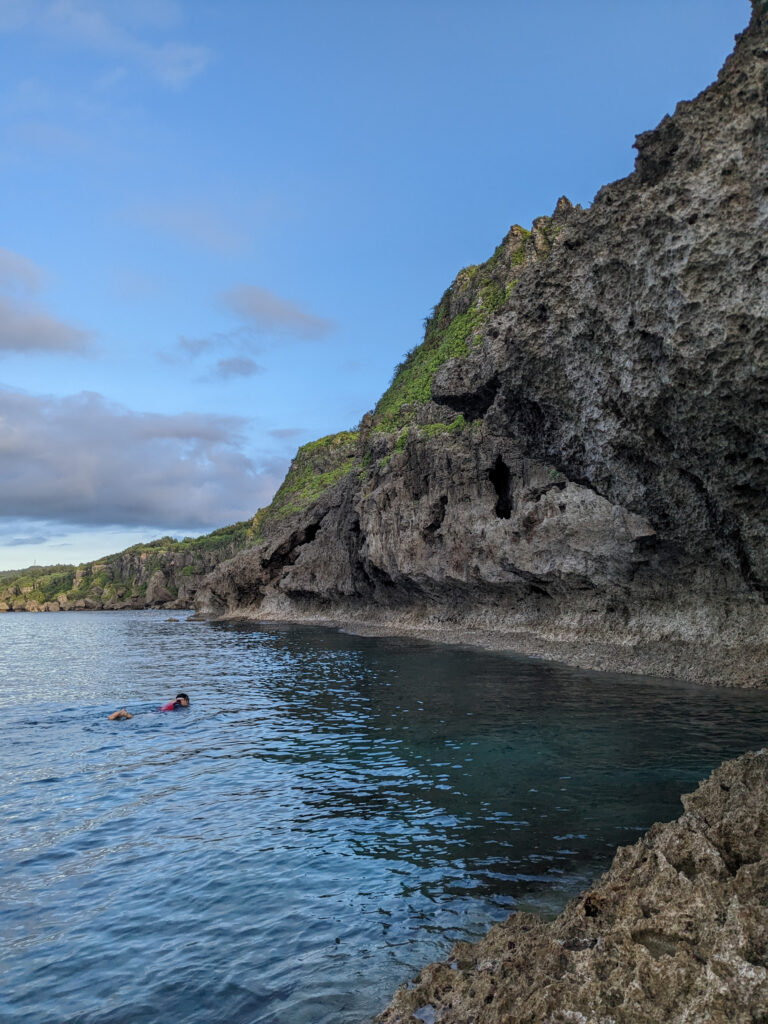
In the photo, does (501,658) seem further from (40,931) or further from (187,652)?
(40,931)

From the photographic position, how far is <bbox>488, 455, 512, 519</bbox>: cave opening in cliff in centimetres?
3934

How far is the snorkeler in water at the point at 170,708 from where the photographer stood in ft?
74.3

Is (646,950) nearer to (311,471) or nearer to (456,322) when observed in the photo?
(456,322)

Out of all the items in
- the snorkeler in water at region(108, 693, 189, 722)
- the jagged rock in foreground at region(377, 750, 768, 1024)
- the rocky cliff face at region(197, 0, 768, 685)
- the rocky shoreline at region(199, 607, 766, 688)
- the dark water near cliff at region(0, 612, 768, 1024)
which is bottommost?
the snorkeler in water at region(108, 693, 189, 722)

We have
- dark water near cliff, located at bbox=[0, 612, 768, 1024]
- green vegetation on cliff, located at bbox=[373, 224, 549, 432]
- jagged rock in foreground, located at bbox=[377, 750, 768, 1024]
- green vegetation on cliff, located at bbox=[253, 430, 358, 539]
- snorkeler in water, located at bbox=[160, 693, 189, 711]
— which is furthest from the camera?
green vegetation on cliff, located at bbox=[253, 430, 358, 539]

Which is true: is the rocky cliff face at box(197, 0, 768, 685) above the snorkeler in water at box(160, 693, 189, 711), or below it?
above

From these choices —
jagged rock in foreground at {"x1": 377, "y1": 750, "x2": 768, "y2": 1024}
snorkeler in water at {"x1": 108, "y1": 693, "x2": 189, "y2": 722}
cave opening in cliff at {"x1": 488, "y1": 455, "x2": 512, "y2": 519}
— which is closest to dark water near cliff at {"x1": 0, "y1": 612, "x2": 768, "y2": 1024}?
snorkeler in water at {"x1": 108, "y1": 693, "x2": 189, "y2": 722}

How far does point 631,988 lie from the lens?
15.2 ft

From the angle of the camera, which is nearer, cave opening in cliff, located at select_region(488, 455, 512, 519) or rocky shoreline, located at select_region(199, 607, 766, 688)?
rocky shoreline, located at select_region(199, 607, 766, 688)

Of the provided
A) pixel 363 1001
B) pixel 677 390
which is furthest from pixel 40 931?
pixel 677 390

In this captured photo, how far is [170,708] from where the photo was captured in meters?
23.9

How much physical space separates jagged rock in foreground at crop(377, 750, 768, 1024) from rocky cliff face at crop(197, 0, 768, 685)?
18.5ft

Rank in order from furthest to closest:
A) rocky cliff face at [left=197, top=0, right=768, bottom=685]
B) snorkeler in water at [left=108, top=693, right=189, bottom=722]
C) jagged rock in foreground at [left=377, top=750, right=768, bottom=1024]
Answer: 1. snorkeler in water at [left=108, top=693, right=189, bottom=722]
2. rocky cliff face at [left=197, top=0, right=768, bottom=685]
3. jagged rock in foreground at [left=377, top=750, right=768, bottom=1024]

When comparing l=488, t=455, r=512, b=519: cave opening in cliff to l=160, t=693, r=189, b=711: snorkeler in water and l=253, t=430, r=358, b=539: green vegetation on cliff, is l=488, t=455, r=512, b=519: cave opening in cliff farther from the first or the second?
l=253, t=430, r=358, b=539: green vegetation on cliff
